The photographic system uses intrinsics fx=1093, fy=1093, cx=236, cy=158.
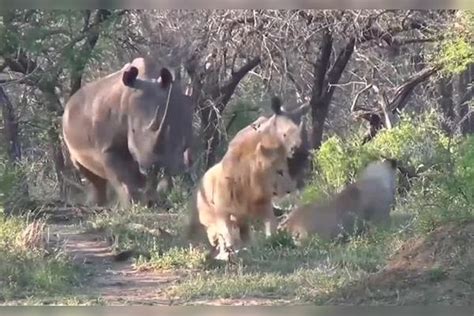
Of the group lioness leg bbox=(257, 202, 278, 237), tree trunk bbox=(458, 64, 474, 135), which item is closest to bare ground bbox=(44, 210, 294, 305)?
lioness leg bbox=(257, 202, 278, 237)

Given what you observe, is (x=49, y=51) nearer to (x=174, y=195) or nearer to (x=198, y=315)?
(x=174, y=195)

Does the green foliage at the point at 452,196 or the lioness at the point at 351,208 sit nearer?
the green foliage at the point at 452,196

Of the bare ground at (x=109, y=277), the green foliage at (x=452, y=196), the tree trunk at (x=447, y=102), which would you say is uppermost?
the tree trunk at (x=447, y=102)

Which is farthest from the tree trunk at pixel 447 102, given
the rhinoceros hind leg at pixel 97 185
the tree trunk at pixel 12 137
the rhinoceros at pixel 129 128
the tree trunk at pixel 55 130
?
the tree trunk at pixel 12 137

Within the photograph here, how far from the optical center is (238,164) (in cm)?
571

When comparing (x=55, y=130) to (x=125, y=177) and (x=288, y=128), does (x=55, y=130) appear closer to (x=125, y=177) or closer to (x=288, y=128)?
(x=125, y=177)

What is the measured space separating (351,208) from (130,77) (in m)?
1.42

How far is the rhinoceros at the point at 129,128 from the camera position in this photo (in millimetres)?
5902

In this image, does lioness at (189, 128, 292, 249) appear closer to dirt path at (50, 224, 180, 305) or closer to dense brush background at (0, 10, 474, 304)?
dense brush background at (0, 10, 474, 304)

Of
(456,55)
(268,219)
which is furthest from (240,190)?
(456,55)

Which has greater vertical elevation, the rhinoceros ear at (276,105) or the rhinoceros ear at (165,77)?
the rhinoceros ear at (165,77)

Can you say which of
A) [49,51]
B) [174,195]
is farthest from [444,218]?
[49,51]

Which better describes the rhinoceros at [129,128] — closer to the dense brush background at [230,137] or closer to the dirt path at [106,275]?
the dense brush background at [230,137]

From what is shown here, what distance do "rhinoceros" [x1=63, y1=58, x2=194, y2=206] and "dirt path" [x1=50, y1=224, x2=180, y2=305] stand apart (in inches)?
11.1
